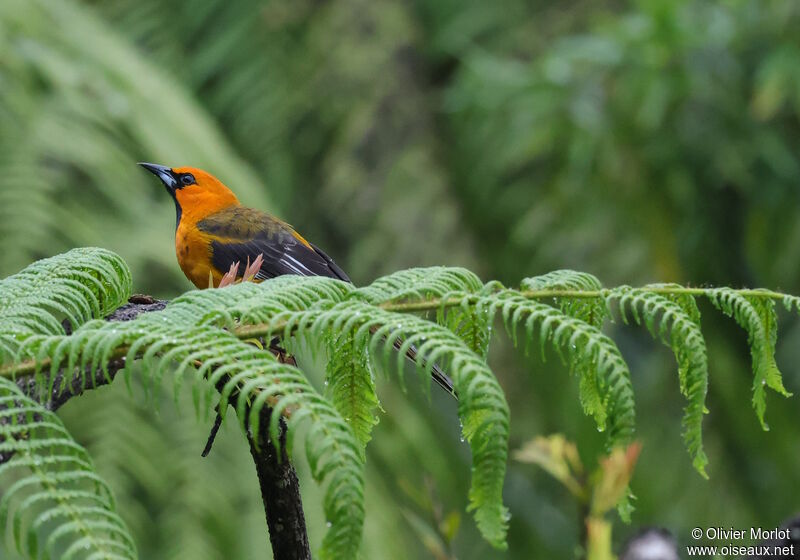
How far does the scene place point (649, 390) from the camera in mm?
3996

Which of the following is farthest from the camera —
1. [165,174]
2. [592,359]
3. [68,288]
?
[165,174]

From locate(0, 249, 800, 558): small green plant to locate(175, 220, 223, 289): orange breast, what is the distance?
112 cm

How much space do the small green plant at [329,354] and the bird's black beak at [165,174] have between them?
1529mm

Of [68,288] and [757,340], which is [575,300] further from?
[68,288]

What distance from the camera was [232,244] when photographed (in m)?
2.46

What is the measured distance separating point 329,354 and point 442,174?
3307 millimetres

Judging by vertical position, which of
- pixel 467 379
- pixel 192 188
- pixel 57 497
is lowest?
pixel 57 497

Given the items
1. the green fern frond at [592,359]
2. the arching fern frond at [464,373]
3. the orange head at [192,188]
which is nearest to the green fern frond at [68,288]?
the arching fern frond at [464,373]

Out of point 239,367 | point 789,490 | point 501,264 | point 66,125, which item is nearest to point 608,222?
point 501,264

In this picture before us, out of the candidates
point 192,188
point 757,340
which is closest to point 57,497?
point 757,340

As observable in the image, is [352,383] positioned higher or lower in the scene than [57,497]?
higher

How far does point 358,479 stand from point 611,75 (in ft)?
10.2

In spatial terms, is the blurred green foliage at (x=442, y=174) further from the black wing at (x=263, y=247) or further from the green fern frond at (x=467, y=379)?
the green fern frond at (x=467, y=379)

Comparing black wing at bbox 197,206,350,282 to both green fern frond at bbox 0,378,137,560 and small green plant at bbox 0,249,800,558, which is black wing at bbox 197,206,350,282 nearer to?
small green plant at bbox 0,249,800,558
